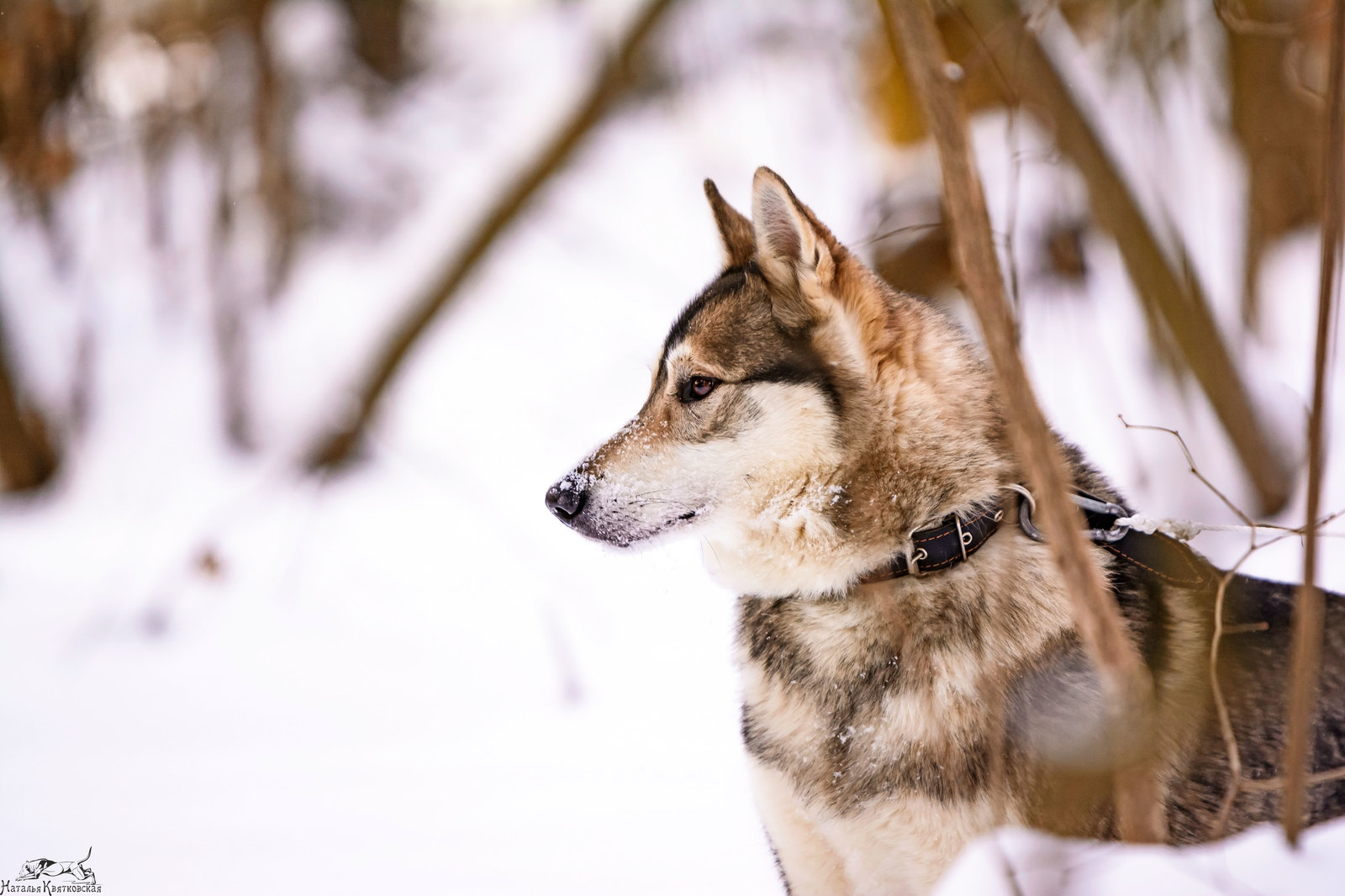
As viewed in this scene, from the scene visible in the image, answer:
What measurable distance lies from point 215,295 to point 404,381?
6.60 ft

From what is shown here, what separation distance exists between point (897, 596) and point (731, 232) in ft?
3.95

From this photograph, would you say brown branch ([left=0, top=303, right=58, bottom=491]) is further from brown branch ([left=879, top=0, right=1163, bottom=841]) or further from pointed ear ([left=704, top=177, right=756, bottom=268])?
brown branch ([left=879, top=0, right=1163, bottom=841])

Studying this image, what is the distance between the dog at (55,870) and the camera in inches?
105

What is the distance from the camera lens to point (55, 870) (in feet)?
8.95

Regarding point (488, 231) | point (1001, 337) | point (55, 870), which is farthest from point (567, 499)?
point (488, 231)

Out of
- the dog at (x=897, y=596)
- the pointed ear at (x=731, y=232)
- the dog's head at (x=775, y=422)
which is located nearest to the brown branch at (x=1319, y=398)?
the dog at (x=897, y=596)

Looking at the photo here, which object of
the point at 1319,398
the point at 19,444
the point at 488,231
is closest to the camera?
the point at 1319,398

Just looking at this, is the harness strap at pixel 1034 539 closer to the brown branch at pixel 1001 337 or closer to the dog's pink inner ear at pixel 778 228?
the brown branch at pixel 1001 337

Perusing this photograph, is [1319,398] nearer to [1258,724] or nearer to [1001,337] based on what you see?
[1001,337]

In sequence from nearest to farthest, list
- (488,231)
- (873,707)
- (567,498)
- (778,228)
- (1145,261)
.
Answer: (873,707)
(778,228)
(567,498)
(1145,261)
(488,231)

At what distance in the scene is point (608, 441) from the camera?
2.58 metres

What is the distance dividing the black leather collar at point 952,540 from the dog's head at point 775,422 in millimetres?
66

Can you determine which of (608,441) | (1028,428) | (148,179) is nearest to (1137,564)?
(1028,428)

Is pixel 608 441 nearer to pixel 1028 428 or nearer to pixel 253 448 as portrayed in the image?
pixel 1028 428
